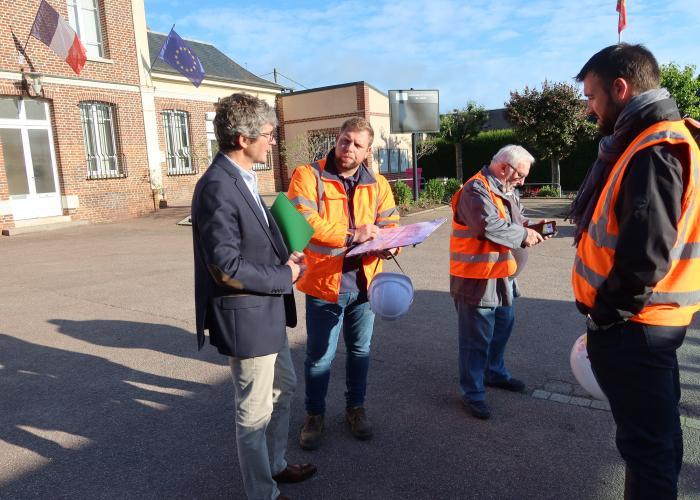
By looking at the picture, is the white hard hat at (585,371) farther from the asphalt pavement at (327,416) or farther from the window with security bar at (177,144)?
the window with security bar at (177,144)

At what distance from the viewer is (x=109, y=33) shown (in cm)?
1600

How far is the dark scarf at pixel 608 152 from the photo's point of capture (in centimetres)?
198

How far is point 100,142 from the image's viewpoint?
16.2m

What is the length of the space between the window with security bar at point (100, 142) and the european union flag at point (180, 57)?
104 inches

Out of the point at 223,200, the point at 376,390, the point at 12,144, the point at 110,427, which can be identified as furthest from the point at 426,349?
the point at 12,144

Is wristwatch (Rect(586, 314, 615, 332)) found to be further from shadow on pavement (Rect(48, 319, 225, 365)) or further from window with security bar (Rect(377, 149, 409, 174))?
window with security bar (Rect(377, 149, 409, 174))

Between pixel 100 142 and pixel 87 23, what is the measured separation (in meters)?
3.59

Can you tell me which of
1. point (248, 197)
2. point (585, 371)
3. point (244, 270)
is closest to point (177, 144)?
point (248, 197)

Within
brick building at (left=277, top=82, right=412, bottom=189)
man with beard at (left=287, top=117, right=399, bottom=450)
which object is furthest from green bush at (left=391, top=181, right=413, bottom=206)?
man with beard at (left=287, top=117, right=399, bottom=450)

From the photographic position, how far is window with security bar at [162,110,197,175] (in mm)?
19156

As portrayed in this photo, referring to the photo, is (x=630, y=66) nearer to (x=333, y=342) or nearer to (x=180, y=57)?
(x=333, y=342)

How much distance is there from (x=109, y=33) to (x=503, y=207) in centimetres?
1642

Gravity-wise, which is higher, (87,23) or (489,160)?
(87,23)

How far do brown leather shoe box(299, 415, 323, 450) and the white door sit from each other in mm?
14186
